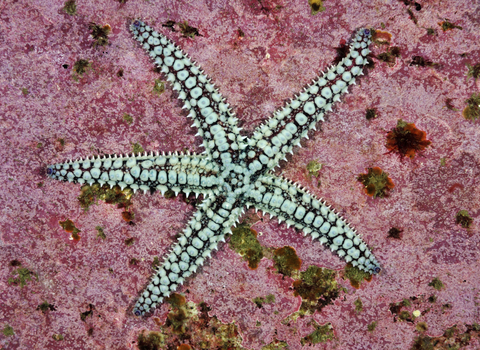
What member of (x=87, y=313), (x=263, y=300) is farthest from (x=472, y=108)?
(x=87, y=313)

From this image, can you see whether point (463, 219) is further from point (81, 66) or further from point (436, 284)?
point (81, 66)

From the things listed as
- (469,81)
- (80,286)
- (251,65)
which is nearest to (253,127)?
(251,65)

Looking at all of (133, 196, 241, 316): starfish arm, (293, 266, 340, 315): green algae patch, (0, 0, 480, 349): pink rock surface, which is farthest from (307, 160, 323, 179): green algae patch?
(293, 266, 340, 315): green algae patch

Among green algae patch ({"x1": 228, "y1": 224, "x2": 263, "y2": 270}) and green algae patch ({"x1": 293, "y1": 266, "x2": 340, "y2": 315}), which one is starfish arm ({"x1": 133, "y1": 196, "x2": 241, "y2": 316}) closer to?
green algae patch ({"x1": 228, "y1": 224, "x2": 263, "y2": 270})

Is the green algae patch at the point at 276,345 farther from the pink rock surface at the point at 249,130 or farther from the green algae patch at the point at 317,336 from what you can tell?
the green algae patch at the point at 317,336

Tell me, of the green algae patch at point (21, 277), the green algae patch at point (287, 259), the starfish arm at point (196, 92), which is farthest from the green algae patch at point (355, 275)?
the green algae patch at point (21, 277)

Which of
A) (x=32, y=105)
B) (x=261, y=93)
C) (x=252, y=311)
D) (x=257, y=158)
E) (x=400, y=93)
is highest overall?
(x=400, y=93)

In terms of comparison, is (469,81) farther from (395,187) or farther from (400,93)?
(395,187)
